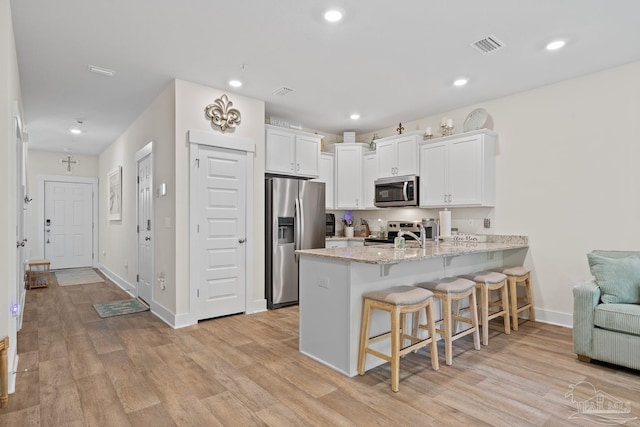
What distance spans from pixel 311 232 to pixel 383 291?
233 cm

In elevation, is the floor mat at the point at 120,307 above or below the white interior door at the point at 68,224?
below

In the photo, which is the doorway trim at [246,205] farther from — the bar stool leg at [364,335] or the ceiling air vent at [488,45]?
the ceiling air vent at [488,45]

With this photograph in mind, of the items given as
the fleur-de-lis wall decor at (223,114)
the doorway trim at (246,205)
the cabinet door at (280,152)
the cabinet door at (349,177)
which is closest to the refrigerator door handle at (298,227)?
the cabinet door at (280,152)

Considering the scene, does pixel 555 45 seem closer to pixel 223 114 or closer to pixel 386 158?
pixel 386 158

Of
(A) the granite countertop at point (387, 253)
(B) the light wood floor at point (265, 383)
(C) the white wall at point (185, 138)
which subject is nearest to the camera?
(B) the light wood floor at point (265, 383)

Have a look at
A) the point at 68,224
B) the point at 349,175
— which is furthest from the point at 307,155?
the point at 68,224

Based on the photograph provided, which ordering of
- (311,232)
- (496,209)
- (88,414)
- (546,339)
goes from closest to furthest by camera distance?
(88,414)
(546,339)
(496,209)
(311,232)

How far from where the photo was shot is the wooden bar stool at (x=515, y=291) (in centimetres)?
371

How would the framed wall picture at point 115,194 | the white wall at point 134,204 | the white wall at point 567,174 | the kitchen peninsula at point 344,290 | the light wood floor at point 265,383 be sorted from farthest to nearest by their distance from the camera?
the framed wall picture at point 115,194
the white wall at point 134,204
the white wall at point 567,174
the kitchen peninsula at point 344,290
the light wood floor at point 265,383

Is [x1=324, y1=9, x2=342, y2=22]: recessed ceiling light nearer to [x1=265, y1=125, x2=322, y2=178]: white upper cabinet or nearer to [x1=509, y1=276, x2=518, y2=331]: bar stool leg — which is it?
[x1=265, y1=125, x2=322, y2=178]: white upper cabinet

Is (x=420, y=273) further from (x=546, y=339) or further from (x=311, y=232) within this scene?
(x=311, y=232)

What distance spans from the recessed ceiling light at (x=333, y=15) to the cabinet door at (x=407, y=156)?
2633mm

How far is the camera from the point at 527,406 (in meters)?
2.17

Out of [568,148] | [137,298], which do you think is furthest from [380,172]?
[137,298]
